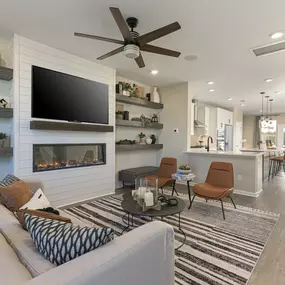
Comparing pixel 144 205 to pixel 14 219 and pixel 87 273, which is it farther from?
pixel 87 273

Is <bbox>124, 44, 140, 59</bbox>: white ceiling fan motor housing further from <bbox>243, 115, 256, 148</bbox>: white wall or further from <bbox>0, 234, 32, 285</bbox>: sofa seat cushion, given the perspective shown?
<bbox>243, 115, 256, 148</bbox>: white wall

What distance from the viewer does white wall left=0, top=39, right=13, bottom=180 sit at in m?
3.31

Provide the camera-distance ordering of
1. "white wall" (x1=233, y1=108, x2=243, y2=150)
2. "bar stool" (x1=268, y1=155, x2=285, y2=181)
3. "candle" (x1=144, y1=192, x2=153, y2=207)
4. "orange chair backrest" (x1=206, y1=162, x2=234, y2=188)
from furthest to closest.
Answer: "white wall" (x1=233, y1=108, x2=243, y2=150), "bar stool" (x1=268, y1=155, x2=285, y2=181), "orange chair backrest" (x1=206, y1=162, x2=234, y2=188), "candle" (x1=144, y1=192, x2=153, y2=207)

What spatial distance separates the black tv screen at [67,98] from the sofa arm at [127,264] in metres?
2.94

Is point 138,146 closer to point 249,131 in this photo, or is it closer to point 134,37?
point 134,37

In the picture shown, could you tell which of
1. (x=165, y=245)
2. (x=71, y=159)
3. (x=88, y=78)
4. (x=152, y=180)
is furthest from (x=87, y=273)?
(x=88, y=78)

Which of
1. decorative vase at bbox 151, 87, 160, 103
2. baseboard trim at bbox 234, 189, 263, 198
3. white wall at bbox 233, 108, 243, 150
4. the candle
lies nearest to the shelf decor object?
decorative vase at bbox 151, 87, 160, 103

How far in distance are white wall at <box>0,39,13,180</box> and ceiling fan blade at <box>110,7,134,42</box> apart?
6.95 feet

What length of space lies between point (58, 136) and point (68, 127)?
0.83 feet

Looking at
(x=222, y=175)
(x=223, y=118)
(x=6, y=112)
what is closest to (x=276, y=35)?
(x=222, y=175)

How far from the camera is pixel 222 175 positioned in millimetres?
3775

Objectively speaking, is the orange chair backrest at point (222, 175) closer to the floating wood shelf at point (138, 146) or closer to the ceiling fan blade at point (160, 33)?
the floating wood shelf at point (138, 146)

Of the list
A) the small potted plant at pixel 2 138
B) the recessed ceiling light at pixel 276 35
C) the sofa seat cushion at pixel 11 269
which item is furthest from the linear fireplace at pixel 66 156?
the recessed ceiling light at pixel 276 35

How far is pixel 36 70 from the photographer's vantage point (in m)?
3.39
